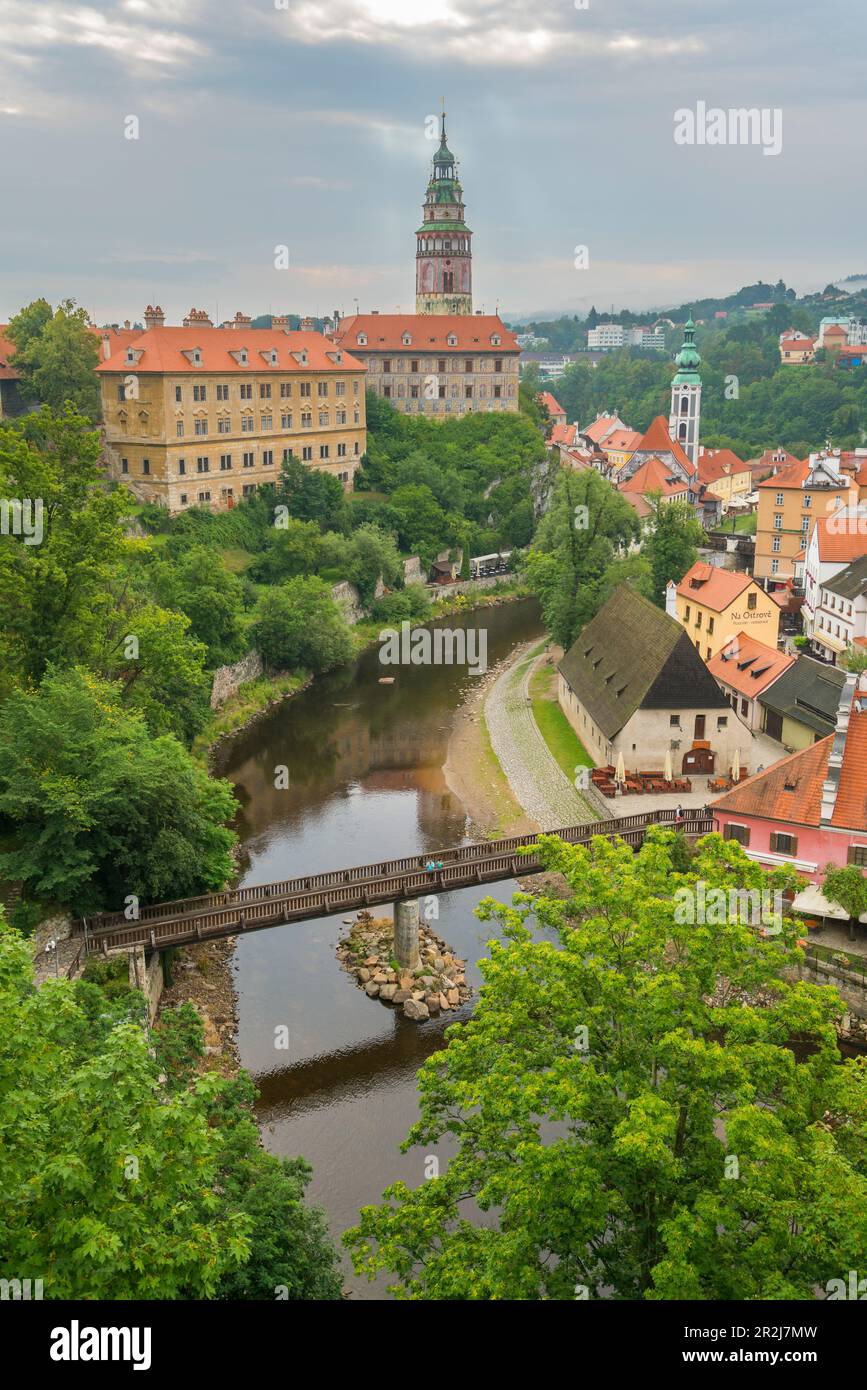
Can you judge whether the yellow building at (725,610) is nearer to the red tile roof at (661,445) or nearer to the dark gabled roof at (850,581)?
the dark gabled roof at (850,581)

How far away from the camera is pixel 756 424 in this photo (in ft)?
497

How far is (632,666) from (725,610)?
723 centimetres

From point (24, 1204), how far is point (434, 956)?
20.9 meters

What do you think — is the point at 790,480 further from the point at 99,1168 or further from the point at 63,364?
the point at 99,1168

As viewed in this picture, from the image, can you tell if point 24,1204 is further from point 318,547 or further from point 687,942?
point 318,547

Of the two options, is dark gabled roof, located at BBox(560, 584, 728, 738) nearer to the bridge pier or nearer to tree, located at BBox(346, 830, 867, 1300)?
the bridge pier

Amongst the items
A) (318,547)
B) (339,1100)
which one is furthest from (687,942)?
(318,547)

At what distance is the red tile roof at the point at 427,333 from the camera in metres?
100

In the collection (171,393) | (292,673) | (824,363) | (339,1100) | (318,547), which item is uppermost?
(824,363)

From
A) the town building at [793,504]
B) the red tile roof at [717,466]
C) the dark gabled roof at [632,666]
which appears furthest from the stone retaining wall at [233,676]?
the red tile roof at [717,466]

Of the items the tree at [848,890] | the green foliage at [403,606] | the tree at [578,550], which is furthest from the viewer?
the green foliage at [403,606]

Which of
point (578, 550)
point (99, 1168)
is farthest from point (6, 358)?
point (99, 1168)

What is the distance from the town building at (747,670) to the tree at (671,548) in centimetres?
1199

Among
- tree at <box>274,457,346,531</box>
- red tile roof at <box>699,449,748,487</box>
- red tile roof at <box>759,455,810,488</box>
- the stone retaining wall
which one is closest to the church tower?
red tile roof at <box>699,449,748,487</box>
